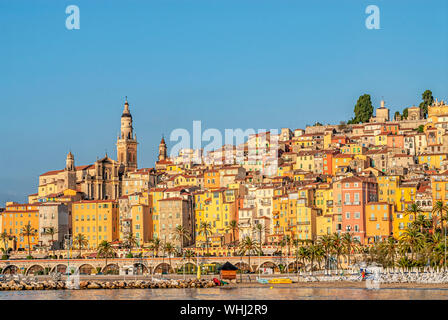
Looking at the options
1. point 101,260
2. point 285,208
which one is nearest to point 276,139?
point 285,208

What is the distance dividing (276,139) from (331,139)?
10.5m

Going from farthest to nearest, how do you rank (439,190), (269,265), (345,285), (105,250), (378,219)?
(105,250) → (378,219) → (439,190) → (269,265) → (345,285)

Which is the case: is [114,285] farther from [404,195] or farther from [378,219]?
[404,195]

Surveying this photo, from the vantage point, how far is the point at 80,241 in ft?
401

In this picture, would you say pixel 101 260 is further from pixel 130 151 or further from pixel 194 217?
pixel 130 151

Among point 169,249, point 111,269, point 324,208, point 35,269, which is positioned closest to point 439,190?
point 324,208

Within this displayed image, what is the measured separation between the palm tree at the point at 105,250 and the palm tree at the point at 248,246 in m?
16.8

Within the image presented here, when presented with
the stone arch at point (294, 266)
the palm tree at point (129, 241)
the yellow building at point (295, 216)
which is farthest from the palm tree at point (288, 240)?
the palm tree at point (129, 241)

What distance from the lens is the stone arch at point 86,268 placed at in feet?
376

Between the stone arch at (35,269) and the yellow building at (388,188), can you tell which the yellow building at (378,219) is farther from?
the stone arch at (35,269)

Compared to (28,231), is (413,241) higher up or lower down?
lower down

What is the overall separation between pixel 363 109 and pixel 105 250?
6073 centimetres

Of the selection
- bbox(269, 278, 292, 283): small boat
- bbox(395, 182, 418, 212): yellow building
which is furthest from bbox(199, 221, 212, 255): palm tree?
bbox(269, 278, 292, 283): small boat
